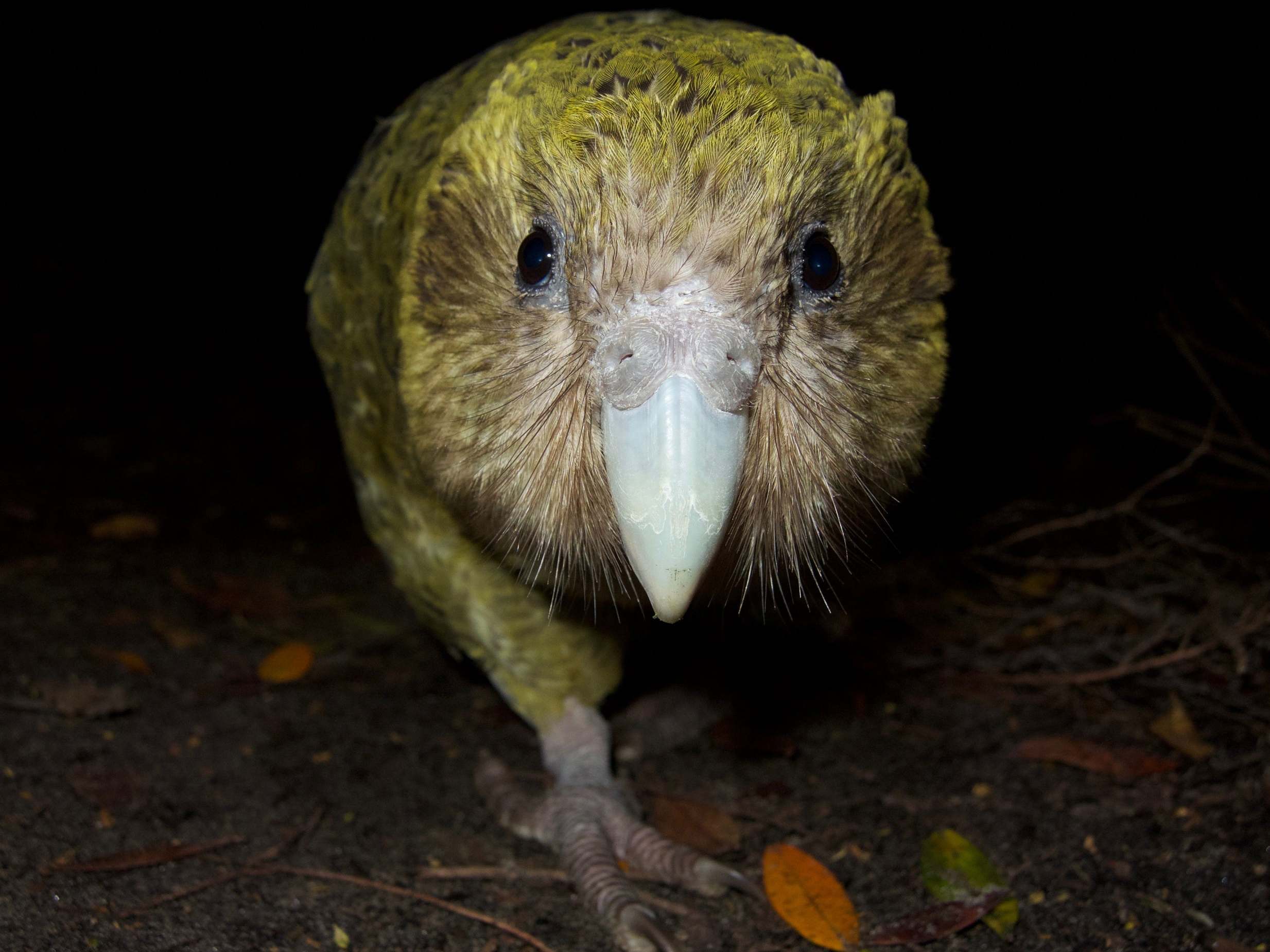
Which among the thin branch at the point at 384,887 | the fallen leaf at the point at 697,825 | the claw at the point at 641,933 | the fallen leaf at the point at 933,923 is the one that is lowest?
the fallen leaf at the point at 697,825

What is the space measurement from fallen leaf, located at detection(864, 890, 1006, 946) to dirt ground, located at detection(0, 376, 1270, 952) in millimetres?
24

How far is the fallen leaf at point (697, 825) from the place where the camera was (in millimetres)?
2582

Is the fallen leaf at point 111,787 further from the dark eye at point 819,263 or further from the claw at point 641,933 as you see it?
the dark eye at point 819,263

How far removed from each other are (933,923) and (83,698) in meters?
2.08

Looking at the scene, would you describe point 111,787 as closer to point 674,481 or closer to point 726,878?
point 726,878

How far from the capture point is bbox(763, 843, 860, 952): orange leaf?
2.23m

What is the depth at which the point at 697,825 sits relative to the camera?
2.67 metres

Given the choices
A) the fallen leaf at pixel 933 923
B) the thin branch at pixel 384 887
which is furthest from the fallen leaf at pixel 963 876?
the thin branch at pixel 384 887

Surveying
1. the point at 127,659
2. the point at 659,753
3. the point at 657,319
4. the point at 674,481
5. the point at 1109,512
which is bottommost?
the point at 659,753

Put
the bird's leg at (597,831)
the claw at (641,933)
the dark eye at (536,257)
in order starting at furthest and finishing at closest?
the bird's leg at (597,831) < the claw at (641,933) < the dark eye at (536,257)

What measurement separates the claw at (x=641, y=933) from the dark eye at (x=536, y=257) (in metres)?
1.23

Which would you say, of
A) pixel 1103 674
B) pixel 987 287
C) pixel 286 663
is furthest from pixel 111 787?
pixel 987 287

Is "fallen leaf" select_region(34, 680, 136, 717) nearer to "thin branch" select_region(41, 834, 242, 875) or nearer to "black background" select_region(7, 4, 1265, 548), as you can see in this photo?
"thin branch" select_region(41, 834, 242, 875)

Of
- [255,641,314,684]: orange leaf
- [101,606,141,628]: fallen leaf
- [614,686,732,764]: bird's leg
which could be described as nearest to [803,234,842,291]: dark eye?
[614,686,732,764]: bird's leg
